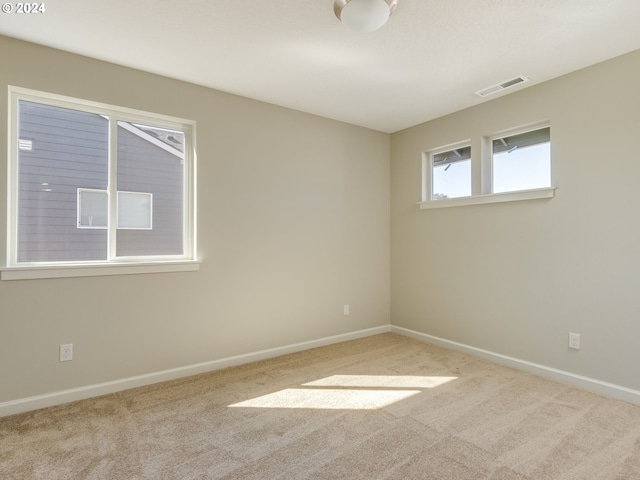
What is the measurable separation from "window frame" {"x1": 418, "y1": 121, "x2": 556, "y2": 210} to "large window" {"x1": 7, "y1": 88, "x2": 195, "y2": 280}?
255 cm

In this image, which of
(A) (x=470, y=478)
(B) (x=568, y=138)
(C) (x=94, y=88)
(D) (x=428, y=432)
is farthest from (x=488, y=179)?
(C) (x=94, y=88)

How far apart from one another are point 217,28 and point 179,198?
4.66 feet

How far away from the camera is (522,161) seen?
3178mm

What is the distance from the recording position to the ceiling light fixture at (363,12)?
1850 mm

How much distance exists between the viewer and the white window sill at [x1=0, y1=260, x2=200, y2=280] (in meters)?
2.27

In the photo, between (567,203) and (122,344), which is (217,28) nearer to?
(122,344)

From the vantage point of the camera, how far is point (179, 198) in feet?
9.89

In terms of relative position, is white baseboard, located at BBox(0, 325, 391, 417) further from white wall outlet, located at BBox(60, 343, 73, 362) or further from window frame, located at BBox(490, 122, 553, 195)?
window frame, located at BBox(490, 122, 553, 195)

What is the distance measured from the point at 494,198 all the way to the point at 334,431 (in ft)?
8.18

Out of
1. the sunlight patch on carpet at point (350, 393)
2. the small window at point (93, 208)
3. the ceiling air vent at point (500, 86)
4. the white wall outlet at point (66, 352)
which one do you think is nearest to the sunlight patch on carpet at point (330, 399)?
the sunlight patch on carpet at point (350, 393)

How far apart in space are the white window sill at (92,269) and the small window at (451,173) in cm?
274
